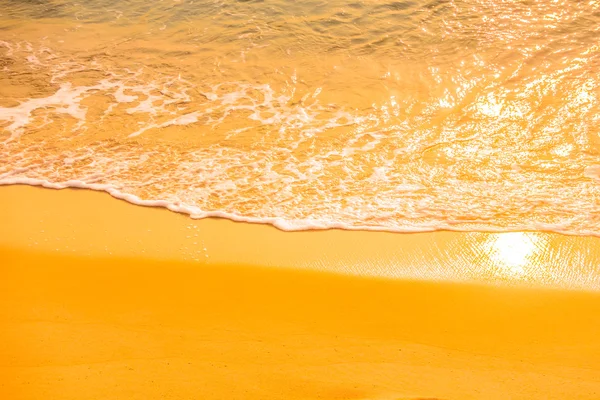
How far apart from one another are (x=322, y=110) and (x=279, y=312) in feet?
12.4

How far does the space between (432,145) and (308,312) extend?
3.00 metres

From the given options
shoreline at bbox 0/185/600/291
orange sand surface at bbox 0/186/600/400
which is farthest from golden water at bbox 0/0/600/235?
orange sand surface at bbox 0/186/600/400

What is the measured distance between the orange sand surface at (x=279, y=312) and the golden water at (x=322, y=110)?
42cm

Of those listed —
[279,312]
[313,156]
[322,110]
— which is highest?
[322,110]

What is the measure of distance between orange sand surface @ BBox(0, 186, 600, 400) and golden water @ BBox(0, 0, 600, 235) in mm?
423

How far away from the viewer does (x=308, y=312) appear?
12.8 ft

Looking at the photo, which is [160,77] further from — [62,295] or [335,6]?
[62,295]

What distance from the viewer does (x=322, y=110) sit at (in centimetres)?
707

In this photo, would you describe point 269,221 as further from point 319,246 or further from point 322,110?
point 322,110

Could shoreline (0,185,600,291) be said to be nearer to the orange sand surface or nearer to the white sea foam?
the orange sand surface

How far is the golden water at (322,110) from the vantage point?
5.25 meters

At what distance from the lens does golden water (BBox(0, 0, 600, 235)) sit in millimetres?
5254

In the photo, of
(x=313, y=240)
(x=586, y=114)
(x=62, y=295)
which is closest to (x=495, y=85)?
(x=586, y=114)

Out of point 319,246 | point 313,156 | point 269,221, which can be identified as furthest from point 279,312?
point 313,156
